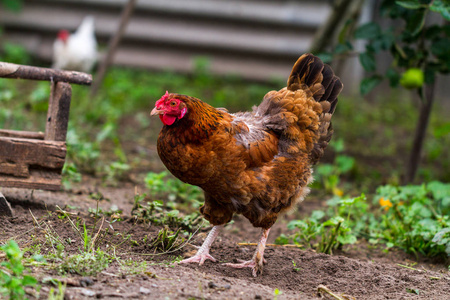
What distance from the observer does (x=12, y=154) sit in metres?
3.18

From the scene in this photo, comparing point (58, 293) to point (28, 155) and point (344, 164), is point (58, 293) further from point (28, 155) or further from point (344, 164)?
point (344, 164)

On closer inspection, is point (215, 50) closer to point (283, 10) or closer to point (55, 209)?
point (283, 10)

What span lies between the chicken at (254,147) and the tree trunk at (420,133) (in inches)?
57.1

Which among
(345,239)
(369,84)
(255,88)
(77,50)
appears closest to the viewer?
(345,239)

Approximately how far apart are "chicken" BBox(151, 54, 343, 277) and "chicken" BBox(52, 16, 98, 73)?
5.10 metres

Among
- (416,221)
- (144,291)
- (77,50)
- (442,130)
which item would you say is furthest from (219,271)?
(77,50)

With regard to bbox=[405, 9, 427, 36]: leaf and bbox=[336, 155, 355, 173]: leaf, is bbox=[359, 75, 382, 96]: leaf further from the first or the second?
bbox=[336, 155, 355, 173]: leaf

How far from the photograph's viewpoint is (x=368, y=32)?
4.23 m

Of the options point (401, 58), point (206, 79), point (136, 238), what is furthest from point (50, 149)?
point (206, 79)

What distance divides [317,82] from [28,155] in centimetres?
211

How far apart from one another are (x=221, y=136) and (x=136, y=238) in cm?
91

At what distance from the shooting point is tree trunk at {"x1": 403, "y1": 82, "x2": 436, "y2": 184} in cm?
466

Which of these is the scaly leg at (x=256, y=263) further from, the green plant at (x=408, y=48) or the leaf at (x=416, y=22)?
the leaf at (x=416, y=22)

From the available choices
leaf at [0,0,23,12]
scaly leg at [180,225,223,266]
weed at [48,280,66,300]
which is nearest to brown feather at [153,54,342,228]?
scaly leg at [180,225,223,266]
